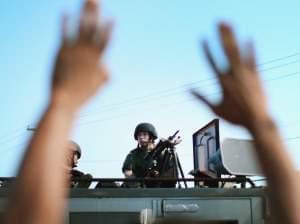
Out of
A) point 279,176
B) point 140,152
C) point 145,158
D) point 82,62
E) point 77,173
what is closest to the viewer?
point 82,62

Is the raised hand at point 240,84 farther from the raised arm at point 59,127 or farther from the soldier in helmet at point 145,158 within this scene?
the soldier in helmet at point 145,158

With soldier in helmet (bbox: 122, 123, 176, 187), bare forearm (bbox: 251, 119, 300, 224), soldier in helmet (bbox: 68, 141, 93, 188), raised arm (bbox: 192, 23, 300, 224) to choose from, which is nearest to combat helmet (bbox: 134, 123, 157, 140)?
soldier in helmet (bbox: 122, 123, 176, 187)

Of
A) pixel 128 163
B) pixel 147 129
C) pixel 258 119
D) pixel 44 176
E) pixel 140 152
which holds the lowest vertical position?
pixel 44 176

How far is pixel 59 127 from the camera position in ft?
3.71

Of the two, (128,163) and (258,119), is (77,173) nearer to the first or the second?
(128,163)

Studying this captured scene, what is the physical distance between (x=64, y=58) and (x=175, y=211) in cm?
349

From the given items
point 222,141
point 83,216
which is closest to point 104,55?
point 83,216

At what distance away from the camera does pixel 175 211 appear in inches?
181

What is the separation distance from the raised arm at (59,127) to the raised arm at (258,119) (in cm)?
29

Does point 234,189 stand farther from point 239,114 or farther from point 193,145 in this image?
point 239,114

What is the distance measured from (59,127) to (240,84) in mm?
431

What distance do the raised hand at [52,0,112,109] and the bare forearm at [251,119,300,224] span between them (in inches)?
13.1

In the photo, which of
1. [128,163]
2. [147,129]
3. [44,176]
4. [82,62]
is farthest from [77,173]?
[44,176]

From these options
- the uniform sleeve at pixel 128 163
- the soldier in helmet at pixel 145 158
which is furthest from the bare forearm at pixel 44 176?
the uniform sleeve at pixel 128 163
